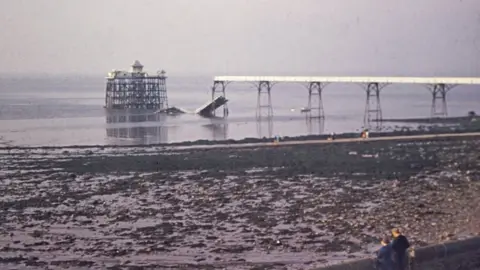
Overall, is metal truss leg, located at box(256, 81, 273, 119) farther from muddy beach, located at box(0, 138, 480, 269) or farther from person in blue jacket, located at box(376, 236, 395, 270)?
person in blue jacket, located at box(376, 236, 395, 270)

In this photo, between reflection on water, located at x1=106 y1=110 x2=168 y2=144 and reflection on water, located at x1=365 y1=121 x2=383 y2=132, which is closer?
reflection on water, located at x1=106 y1=110 x2=168 y2=144

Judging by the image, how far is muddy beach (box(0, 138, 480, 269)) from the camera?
1528 centimetres

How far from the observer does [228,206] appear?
823 inches

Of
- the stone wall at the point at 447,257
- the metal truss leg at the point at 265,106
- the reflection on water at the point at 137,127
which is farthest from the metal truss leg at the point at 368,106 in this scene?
the stone wall at the point at 447,257

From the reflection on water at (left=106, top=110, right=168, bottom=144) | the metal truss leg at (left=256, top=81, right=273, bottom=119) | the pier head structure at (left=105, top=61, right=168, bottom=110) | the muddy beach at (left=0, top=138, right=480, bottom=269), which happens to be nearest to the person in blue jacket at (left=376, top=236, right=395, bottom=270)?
the muddy beach at (left=0, top=138, right=480, bottom=269)

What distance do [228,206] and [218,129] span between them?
1418 inches

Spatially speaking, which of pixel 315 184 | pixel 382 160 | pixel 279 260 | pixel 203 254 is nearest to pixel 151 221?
pixel 203 254

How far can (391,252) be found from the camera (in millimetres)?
8586

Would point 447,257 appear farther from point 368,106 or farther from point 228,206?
point 368,106

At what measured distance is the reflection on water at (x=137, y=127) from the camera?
48028 mm

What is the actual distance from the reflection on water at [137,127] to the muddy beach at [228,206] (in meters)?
12.4

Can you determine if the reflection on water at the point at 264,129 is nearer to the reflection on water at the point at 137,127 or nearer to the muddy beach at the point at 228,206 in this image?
the reflection on water at the point at 137,127

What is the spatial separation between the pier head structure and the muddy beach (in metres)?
49.5

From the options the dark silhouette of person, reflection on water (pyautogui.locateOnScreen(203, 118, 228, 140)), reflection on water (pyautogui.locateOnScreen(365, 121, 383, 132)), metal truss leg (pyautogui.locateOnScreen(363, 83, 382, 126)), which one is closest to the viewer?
the dark silhouette of person
